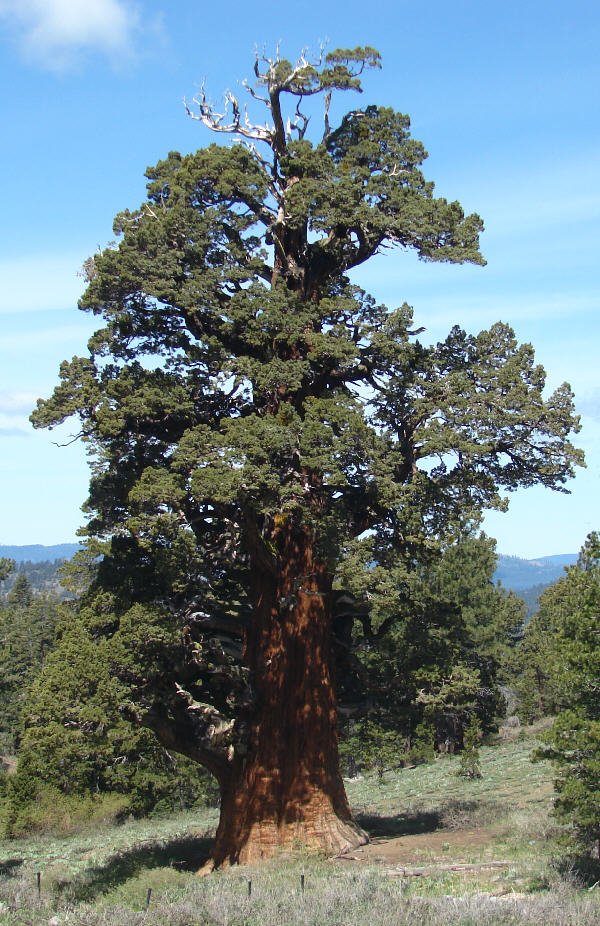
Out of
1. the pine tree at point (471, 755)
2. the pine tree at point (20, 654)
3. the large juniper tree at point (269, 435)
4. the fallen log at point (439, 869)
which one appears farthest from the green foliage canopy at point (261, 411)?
the pine tree at point (20, 654)

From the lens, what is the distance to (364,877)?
13.8 m

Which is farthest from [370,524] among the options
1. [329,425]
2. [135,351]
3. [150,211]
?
[150,211]

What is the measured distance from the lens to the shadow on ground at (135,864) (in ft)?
55.1

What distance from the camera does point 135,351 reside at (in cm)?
1880

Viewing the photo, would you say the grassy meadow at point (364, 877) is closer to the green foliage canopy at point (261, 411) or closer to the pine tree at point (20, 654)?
the green foliage canopy at point (261, 411)

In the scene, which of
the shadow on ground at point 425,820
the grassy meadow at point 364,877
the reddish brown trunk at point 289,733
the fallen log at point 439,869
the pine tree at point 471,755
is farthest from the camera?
the pine tree at point 471,755

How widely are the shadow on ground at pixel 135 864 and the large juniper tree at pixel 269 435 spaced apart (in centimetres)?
176

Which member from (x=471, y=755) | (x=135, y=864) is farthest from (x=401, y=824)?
(x=471, y=755)

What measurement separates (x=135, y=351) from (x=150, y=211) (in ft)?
9.47

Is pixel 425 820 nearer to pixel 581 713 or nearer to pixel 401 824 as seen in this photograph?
pixel 401 824

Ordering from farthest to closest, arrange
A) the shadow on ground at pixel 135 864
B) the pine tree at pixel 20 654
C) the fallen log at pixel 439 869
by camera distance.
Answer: the pine tree at pixel 20 654 → the shadow on ground at pixel 135 864 → the fallen log at pixel 439 869

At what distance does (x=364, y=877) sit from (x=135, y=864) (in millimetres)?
7179

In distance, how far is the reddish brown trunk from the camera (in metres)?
17.8

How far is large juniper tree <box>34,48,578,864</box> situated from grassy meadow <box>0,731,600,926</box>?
6.62 ft
